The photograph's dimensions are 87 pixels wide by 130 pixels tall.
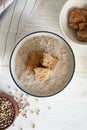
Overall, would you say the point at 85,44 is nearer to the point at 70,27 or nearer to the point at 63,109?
the point at 70,27

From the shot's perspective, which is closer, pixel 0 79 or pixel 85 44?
pixel 85 44

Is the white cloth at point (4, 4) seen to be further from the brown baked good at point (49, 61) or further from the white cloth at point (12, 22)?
the brown baked good at point (49, 61)

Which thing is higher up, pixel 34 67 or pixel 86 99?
pixel 34 67

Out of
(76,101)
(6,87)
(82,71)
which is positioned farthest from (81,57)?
(6,87)

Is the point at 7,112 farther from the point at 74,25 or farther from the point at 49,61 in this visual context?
the point at 74,25

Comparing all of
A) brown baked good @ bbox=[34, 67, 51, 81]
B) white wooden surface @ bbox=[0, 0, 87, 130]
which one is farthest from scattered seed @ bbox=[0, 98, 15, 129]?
brown baked good @ bbox=[34, 67, 51, 81]

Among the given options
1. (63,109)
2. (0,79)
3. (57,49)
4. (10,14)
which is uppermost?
(10,14)

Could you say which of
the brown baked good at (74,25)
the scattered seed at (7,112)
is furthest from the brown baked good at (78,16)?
the scattered seed at (7,112)
